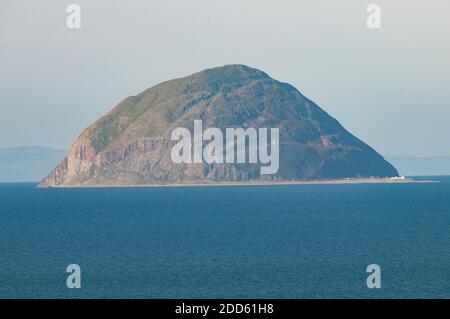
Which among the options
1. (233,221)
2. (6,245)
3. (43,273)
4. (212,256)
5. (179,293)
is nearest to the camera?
(179,293)

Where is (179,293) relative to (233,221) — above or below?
below

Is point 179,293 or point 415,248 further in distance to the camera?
point 415,248
